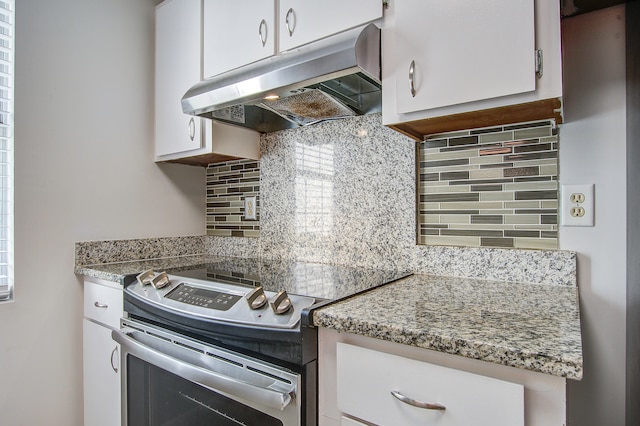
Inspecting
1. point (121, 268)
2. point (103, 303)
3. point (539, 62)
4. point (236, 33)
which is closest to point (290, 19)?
point (236, 33)

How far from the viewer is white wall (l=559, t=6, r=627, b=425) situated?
0.99 m

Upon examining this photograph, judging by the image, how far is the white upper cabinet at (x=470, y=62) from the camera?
0.84m

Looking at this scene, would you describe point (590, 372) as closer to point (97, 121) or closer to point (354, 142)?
point (354, 142)

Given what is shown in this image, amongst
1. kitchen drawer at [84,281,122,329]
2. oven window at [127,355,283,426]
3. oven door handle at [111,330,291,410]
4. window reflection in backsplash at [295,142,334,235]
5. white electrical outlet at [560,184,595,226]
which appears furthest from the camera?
window reflection in backsplash at [295,142,334,235]

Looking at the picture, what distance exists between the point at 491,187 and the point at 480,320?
597mm

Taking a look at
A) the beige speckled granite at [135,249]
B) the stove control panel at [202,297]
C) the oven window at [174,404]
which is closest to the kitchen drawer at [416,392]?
the oven window at [174,404]

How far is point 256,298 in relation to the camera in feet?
3.09

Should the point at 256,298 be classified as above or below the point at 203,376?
above

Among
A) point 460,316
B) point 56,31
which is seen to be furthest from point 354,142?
point 56,31

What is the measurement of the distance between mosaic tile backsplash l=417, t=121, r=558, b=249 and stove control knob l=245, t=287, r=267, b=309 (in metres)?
0.64

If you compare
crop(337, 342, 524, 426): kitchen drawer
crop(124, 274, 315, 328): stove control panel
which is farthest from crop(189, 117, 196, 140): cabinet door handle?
crop(337, 342, 524, 426): kitchen drawer

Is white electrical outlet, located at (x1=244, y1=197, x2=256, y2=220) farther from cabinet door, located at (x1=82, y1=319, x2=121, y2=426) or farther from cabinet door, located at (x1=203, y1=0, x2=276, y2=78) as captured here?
cabinet door, located at (x1=82, y1=319, x2=121, y2=426)

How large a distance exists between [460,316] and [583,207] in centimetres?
59

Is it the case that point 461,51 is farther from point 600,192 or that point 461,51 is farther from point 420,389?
point 420,389
